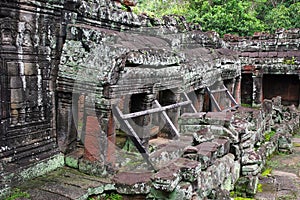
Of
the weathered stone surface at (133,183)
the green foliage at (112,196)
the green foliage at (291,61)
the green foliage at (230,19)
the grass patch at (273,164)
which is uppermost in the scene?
the green foliage at (230,19)

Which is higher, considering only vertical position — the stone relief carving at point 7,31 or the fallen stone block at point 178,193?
the stone relief carving at point 7,31

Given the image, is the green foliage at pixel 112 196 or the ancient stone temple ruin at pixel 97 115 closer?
the ancient stone temple ruin at pixel 97 115

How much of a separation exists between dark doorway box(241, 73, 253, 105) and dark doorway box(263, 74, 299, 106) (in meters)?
1.30

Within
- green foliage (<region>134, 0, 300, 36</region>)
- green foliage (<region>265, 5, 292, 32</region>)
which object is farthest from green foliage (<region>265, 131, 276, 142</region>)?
green foliage (<region>265, 5, 292, 32</region>)

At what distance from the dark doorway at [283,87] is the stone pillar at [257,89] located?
2.13m

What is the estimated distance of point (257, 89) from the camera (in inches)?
681

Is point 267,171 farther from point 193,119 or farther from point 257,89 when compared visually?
point 257,89

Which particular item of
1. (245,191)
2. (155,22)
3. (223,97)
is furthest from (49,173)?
(223,97)

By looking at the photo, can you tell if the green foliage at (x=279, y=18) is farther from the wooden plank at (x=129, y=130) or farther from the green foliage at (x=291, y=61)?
the wooden plank at (x=129, y=130)

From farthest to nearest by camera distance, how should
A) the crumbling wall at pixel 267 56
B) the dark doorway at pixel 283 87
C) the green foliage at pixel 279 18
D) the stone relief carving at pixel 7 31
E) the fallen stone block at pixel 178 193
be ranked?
the green foliage at pixel 279 18 → the dark doorway at pixel 283 87 → the crumbling wall at pixel 267 56 → the stone relief carving at pixel 7 31 → the fallen stone block at pixel 178 193

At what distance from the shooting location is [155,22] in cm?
1022

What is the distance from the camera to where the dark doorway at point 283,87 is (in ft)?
60.4

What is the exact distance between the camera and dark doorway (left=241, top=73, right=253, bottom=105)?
1846cm

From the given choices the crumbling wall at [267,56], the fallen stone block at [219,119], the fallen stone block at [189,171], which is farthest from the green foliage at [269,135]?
the crumbling wall at [267,56]
